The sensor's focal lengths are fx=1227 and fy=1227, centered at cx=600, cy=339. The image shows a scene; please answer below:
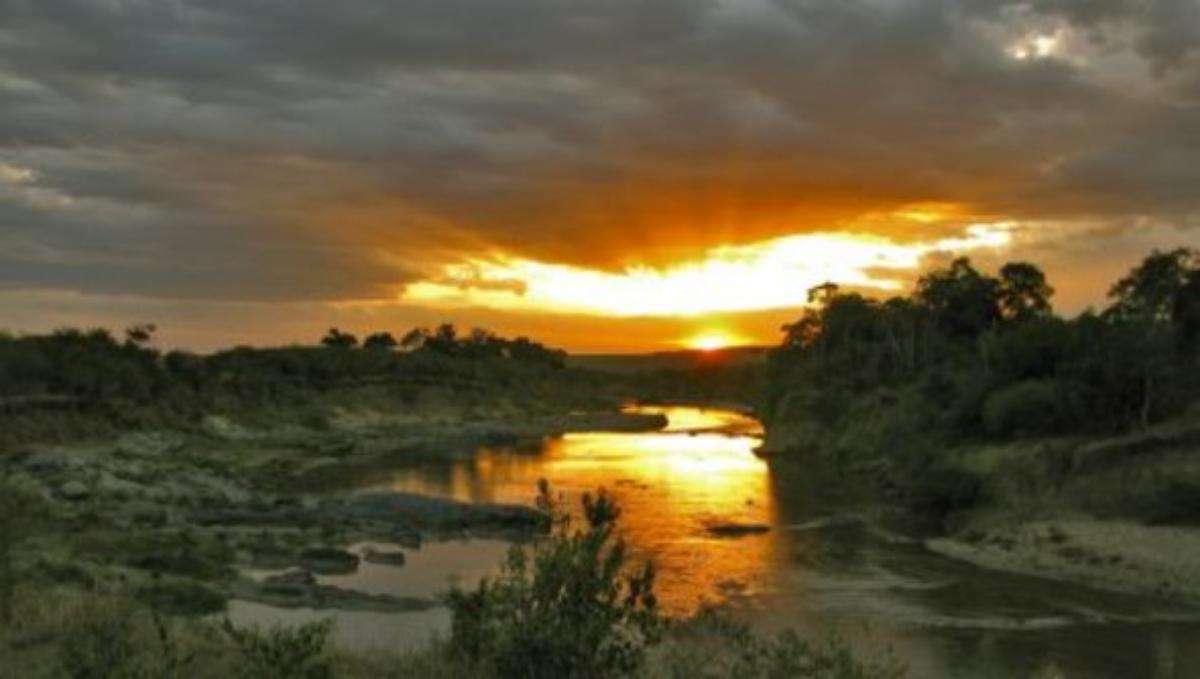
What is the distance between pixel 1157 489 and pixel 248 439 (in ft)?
258

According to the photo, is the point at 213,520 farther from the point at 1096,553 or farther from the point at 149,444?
the point at 1096,553

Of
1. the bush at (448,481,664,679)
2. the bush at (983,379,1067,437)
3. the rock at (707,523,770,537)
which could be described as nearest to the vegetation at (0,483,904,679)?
the bush at (448,481,664,679)

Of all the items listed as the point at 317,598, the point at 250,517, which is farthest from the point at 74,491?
the point at 317,598

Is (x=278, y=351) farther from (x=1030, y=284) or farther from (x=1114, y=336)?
(x=1114, y=336)

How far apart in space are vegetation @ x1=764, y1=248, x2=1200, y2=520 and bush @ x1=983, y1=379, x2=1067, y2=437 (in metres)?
0.07

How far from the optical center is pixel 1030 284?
106438 mm

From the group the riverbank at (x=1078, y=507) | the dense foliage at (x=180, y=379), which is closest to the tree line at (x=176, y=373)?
the dense foliage at (x=180, y=379)

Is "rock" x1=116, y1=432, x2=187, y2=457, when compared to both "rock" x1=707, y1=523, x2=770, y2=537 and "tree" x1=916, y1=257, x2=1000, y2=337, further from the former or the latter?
"tree" x1=916, y1=257, x2=1000, y2=337

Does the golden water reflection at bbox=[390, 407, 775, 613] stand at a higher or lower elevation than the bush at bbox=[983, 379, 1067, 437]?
lower

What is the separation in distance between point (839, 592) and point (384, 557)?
17712 mm

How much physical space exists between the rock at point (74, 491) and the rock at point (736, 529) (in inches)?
1124

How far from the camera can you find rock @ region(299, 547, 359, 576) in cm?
4416

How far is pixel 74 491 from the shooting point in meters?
55.9

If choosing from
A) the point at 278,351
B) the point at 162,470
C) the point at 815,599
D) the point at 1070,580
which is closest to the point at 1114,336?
the point at 1070,580
